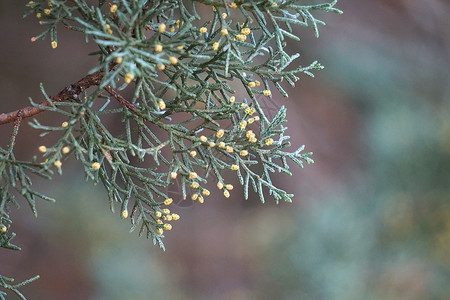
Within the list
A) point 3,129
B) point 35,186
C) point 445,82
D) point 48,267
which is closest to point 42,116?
point 3,129

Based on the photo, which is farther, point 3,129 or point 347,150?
point 347,150

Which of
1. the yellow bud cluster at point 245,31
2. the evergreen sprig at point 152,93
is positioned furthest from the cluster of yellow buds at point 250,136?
the yellow bud cluster at point 245,31

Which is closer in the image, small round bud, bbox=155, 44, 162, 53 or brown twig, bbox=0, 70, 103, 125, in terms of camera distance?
small round bud, bbox=155, 44, 162, 53

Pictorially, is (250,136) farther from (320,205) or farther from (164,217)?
(320,205)

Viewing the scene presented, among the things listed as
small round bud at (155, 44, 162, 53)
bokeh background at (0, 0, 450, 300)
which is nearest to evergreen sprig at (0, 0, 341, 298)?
small round bud at (155, 44, 162, 53)

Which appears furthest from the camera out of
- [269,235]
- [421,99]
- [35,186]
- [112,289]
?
[421,99]

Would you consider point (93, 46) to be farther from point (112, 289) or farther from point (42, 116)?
point (112, 289)

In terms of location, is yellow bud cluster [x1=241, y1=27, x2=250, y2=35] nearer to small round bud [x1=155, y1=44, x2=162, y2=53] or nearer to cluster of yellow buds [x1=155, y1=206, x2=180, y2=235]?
small round bud [x1=155, y1=44, x2=162, y2=53]

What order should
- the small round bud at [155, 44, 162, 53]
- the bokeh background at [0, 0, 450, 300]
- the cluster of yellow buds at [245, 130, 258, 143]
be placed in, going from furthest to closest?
the bokeh background at [0, 0, 450, 300]
the cluster of yellow buds at [245, 130, 258, 143]
the small round bud at [155, 44, 162, 53]

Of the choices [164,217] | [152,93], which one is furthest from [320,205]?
[152,93]
